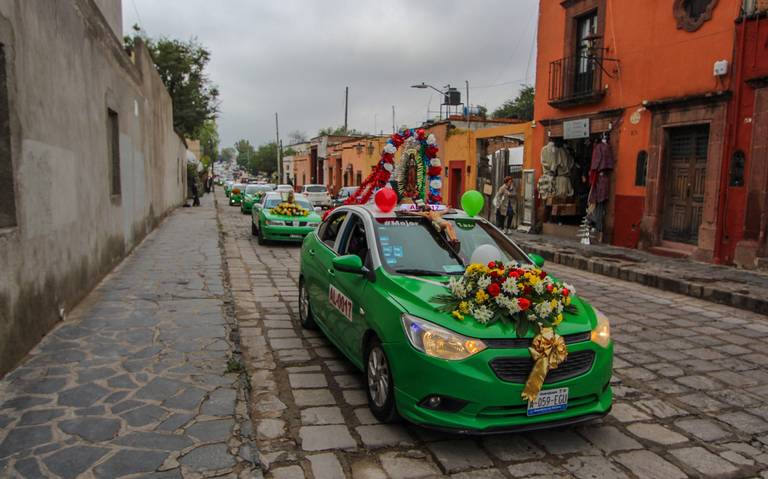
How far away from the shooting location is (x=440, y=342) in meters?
3.54

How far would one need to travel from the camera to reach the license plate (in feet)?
11.6

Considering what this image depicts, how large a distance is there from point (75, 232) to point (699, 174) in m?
12.2

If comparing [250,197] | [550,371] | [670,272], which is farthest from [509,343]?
[250,197]

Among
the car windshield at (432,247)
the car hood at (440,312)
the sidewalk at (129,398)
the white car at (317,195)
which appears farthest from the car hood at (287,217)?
the white car at (317,195)

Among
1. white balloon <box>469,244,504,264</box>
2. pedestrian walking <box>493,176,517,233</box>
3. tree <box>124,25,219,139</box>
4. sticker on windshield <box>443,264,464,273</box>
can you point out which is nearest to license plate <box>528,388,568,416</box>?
white balloon <box>469,244,504,264</box>

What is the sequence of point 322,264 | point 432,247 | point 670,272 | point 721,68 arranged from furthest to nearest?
point 721,68 < point 670,272 < point 322,264 < point 432,247

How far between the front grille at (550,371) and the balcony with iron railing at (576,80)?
1264cm

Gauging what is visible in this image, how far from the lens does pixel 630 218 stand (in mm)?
14070

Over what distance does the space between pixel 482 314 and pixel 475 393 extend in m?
0.52

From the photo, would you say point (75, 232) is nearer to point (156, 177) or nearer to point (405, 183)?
point (405, 183)

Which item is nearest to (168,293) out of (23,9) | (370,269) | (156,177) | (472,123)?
(23,9)

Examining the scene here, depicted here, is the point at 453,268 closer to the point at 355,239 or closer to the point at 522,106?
the point at 355,239

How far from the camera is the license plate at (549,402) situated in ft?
11.6

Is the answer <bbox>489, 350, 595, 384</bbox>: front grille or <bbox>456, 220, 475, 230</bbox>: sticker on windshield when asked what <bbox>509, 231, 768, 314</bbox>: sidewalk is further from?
<bbox>489, 350, 595, 384</bbox>: front grille
